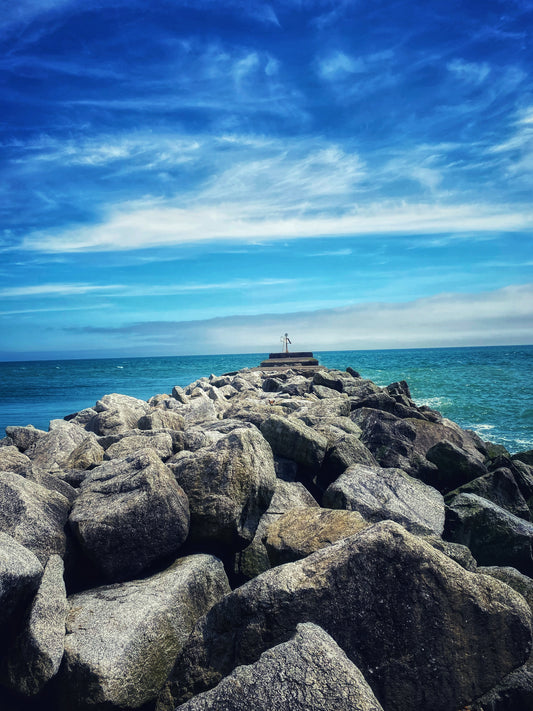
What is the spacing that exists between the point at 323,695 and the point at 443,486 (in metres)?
5.72

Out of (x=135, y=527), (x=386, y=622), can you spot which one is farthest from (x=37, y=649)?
(x=386, y=622)

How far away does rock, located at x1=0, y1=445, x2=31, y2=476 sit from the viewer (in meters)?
5.05

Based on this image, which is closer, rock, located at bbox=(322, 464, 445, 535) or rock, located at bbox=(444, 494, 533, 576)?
rock, located at bbox=(322, 464, 445, 535)

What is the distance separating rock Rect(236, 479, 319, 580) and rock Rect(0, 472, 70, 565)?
1485 millimetres

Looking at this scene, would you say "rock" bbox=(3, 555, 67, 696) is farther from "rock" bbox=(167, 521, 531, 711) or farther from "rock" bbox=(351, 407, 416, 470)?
"rock" bbox=(351, 407, 416, 470)

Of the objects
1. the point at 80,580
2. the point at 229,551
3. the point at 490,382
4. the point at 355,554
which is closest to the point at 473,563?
the point at 355,554

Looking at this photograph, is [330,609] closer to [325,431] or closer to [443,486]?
[325,431]

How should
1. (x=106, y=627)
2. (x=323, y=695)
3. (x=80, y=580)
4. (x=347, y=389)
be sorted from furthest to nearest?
(x=347, y=389) → (x=80, y=580) → (x=106, y=627) → (x=323, y=695)

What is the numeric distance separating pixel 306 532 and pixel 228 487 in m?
0.74

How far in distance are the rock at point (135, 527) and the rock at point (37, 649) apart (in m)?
0.61

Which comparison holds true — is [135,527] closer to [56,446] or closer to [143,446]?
[143,446]

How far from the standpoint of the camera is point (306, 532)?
4.17 m

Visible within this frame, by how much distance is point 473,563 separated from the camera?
4141 mm

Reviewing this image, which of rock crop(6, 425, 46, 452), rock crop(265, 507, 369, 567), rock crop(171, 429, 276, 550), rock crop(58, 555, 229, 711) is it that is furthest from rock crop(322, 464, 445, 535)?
rock crop(6, 425, 46, 452)
